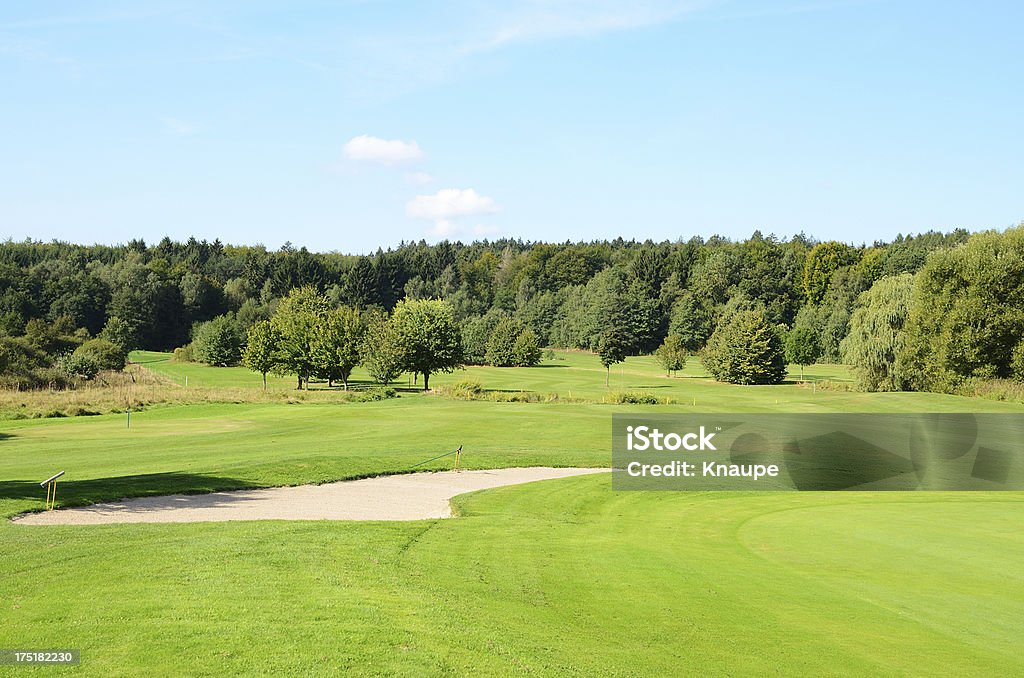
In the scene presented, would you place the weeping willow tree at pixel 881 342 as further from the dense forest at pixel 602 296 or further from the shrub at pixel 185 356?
the shrub at pixel 185 356

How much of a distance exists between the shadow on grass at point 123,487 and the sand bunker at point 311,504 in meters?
0.46

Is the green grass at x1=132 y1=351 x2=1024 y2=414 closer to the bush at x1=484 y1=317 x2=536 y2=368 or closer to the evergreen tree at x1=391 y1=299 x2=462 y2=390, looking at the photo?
the evergreen tree at x1=391 y1=299 x2=462 y2=390

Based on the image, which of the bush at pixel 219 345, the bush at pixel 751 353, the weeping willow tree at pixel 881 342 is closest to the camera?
the weeping willow tree at pixel 881 342

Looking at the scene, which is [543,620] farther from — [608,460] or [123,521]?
[608,460]

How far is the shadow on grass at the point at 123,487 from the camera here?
1911 centimetres

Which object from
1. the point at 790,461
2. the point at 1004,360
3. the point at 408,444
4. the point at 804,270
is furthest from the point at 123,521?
the point at 804,270

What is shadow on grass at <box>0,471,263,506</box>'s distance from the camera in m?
19.1

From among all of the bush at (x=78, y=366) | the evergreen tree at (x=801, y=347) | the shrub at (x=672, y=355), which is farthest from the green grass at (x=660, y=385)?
the bush at (x=78, y=366)

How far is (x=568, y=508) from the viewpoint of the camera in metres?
21.5

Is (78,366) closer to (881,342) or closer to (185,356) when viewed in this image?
(185,356)

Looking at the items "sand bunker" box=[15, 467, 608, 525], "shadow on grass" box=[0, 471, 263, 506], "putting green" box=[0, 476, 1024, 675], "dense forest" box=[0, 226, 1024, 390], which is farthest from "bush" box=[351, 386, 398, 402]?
"putting green" box=[0, 476, 1024, 675]

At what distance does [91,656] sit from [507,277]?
174 metres

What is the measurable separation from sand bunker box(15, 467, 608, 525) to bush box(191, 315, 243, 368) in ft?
280

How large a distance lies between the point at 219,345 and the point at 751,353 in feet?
219
